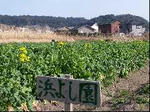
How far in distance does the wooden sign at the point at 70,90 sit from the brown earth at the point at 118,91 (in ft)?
10.7

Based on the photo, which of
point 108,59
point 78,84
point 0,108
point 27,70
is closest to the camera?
A: point 78,84

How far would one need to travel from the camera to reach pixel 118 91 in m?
10.9

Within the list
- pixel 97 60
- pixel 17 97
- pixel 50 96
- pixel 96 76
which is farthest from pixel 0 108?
pixel 97 60

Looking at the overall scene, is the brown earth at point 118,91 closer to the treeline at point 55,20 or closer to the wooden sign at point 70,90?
the wooden sign at point 70,90

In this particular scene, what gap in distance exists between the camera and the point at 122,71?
13.3 metres

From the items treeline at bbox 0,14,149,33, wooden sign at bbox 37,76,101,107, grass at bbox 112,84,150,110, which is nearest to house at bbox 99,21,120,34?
treeline at bbox 0,14,149,33

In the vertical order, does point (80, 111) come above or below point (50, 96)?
below

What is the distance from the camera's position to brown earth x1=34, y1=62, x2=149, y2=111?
8.05 metres

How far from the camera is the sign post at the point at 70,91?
A: 4.57 metres

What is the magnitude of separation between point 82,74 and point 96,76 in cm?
92

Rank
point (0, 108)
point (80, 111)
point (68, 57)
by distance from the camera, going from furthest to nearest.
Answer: point (68, 57), point (80, 111), point (0, 108)

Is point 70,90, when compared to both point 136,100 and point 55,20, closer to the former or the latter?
point 136,100

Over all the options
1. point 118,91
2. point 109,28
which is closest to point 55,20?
point 109,28

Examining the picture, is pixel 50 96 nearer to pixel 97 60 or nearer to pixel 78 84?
pixel 78 84
